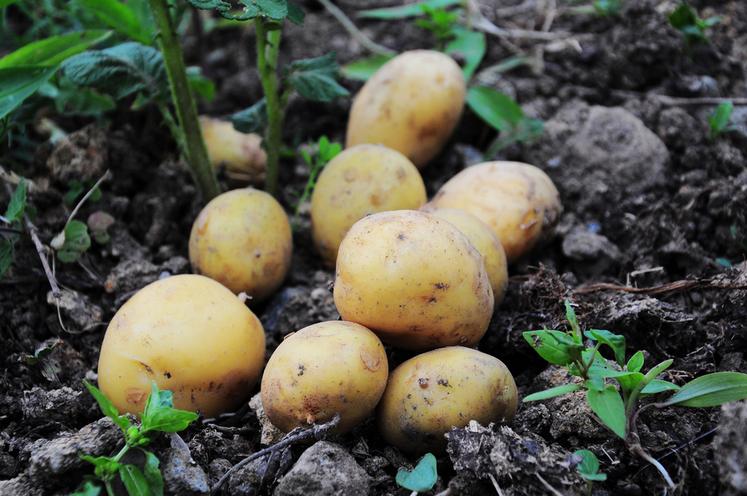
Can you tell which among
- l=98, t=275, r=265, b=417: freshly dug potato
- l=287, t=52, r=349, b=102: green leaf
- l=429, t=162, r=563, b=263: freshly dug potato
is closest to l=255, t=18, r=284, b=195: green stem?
l=287, t=52, r=349, b=102: green leaf

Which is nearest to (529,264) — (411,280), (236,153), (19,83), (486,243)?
(486,243)

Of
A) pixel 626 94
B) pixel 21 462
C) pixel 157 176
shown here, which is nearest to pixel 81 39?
pixel 157 176

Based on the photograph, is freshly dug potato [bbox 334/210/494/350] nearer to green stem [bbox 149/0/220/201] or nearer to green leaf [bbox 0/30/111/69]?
green stem [bbox 149/0/220/201]

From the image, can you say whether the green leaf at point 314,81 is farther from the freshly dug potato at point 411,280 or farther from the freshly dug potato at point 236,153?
the freshly dug potato at point 411,280

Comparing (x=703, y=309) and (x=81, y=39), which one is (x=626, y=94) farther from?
(x=81, y=39)

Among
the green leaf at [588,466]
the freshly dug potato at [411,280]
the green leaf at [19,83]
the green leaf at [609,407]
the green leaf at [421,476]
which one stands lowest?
the green leaf at [421,476]

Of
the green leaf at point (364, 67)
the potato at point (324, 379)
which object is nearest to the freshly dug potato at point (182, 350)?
the potato at point (324, 379)

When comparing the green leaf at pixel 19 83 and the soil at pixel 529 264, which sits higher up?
Answer: the green leaf at pixel 19 83
